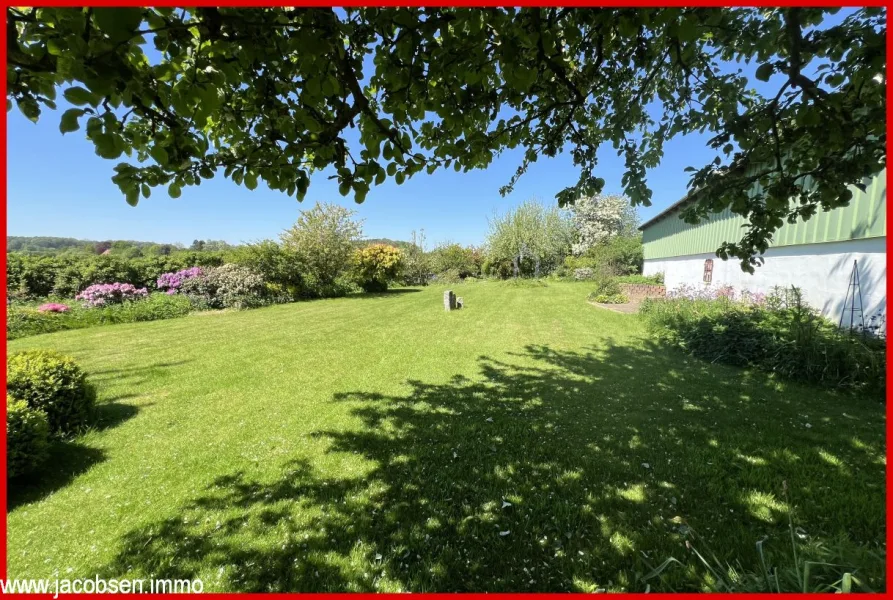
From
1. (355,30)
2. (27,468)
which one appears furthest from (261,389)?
(355,30)

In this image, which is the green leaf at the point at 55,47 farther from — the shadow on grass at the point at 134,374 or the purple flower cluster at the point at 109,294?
the purple flower cluster at the point at 109,294

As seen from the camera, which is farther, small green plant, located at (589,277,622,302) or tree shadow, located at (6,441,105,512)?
small green plant, located at (589,277,622,302)

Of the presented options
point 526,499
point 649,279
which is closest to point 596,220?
point 649,279

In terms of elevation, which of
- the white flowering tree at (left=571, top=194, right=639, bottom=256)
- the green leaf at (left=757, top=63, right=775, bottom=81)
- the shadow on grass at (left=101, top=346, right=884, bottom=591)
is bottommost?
the shadow on grass at (left=101, top=346, right=884, bottom=591)

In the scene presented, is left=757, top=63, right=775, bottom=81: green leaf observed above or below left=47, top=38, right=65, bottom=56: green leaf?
above

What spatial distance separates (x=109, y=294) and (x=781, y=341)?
20147 mm

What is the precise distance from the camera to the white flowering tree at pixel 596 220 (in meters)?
37.2

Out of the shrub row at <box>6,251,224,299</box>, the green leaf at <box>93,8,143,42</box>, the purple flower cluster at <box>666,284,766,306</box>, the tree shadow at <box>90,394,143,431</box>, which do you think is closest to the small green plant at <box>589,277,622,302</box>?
the purple flower cluster at <box>666,284,766,306</box>

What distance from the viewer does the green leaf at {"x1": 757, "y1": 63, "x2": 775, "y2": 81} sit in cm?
207

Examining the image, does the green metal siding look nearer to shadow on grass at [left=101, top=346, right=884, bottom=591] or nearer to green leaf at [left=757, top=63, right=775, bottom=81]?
green leaf at [left=757, top=63, right=775, bottom=81]

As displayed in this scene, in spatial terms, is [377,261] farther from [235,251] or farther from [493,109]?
[493,109]

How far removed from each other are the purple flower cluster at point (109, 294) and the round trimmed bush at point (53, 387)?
445 inches

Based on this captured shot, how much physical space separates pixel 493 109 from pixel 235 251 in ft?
57.3

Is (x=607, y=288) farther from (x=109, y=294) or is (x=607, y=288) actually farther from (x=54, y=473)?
(x=109, y=294)
